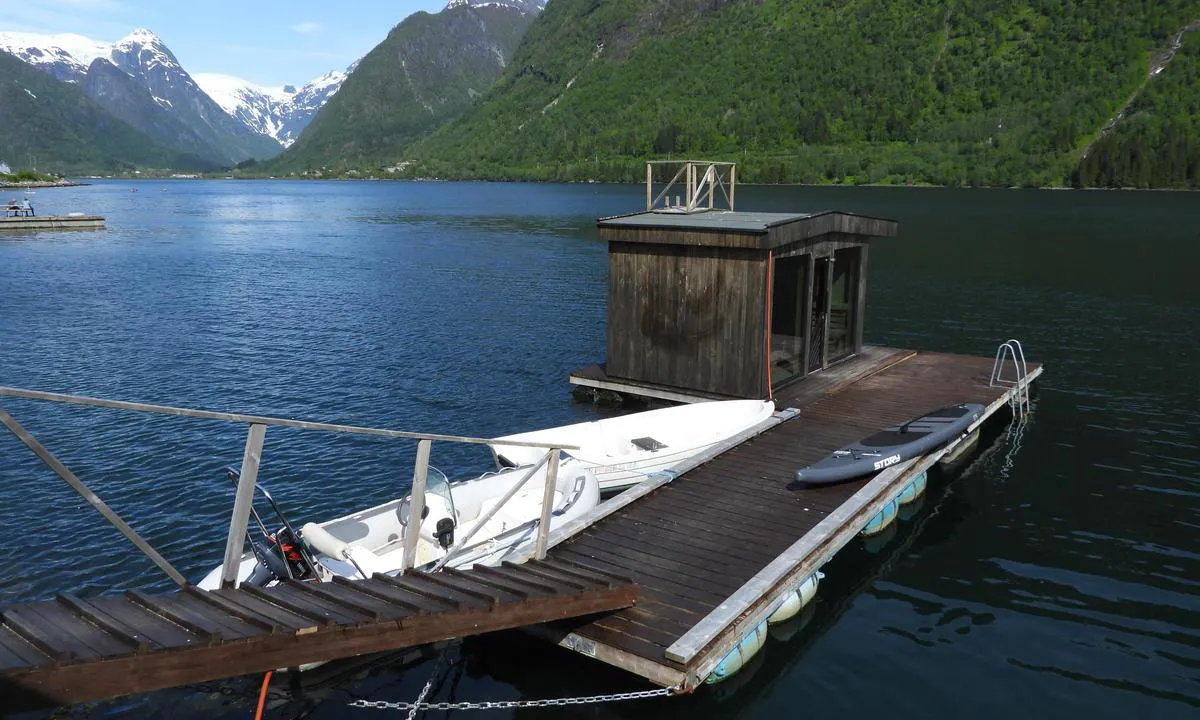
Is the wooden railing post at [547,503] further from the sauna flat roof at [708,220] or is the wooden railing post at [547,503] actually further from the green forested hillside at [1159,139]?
the green forested hillside at [1159,139]

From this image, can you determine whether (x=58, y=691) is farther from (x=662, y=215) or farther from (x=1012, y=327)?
(x=1012, y=327)

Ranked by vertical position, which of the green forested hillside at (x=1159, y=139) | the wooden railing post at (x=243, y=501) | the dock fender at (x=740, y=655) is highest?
the green forested hillside at (x=1159, y=139)

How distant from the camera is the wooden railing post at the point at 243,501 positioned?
8.27 metres

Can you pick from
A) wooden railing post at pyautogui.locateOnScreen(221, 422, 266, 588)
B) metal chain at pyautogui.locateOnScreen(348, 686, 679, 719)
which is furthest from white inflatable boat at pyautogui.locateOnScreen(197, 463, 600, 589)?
wooden railing post at pyautogui.locateOnScreen(221, 422, 266, 588)

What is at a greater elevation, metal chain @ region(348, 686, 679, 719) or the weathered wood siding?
the weathered wood siding

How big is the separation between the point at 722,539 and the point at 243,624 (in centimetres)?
774

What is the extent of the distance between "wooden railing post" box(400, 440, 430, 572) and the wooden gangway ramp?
1.15ft

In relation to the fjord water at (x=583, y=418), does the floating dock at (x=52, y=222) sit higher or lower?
higher

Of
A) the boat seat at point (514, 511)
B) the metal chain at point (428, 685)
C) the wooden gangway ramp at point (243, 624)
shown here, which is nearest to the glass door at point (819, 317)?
the boat seat at point (514, 511)

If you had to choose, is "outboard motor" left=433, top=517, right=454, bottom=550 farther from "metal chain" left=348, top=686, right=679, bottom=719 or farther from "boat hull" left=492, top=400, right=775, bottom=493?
"boat hull" left=492, top=400, right=775, bottom=493

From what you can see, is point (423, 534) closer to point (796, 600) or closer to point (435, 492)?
point (435, 492)

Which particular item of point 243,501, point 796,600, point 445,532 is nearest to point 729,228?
point 796,600

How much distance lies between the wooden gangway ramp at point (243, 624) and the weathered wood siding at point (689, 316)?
11390 millimetres

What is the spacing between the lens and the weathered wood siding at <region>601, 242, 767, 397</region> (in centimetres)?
2134
